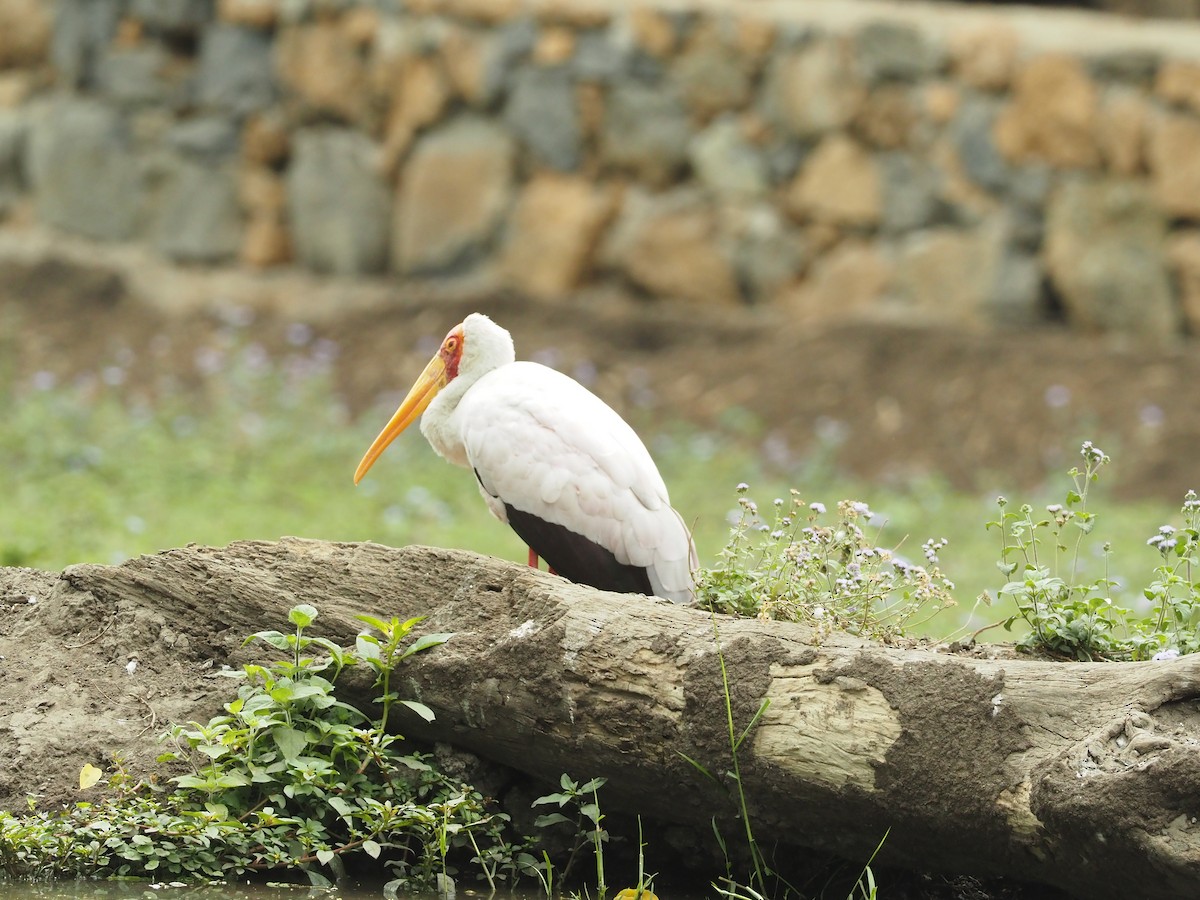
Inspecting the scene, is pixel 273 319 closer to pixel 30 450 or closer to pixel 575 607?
pixel 30 450

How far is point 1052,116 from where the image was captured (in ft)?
28.3

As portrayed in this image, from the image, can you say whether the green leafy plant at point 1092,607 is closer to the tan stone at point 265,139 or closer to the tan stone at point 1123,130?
the tan stone at point 1123,130

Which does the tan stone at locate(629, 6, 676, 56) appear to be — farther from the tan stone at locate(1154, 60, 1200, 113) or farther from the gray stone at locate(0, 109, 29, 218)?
the gray stone at locate(0, 109, 29, 218)

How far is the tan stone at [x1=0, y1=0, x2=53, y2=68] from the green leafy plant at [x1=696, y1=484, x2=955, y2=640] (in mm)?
8125

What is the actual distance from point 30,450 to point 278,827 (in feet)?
16.4

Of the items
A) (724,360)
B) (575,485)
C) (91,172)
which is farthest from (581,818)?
(91,172)

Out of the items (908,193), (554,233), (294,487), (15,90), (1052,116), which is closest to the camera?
(294,487)

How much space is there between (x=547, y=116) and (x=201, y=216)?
2.11 metres

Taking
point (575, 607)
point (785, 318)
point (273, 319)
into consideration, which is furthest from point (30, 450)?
point (575, 607)

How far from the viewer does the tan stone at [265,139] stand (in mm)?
10281

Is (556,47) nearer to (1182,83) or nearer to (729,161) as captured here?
(729,161)

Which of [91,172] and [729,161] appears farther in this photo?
[91,172]

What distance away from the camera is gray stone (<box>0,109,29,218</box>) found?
10.8 metres

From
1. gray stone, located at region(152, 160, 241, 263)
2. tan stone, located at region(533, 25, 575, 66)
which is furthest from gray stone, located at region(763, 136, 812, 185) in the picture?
gray stone, located at region(152, 160, 241, 263)
